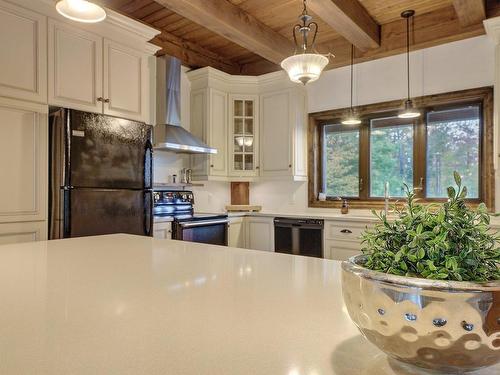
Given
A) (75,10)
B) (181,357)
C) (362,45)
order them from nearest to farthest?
(181,357)
(75,10)
(362,45)

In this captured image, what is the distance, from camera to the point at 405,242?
444 millimetres

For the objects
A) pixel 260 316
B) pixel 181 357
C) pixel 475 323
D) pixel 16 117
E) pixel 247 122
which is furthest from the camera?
pixel 247 122

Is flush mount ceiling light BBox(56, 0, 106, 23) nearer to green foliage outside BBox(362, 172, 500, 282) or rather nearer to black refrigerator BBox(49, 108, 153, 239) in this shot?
black refrigerator BBox(49, 108, 153, 239)

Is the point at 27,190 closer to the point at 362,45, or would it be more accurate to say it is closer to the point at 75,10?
the point at 75,10

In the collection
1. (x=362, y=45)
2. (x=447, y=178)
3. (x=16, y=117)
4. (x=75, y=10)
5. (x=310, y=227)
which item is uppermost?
(x=362, y=45)

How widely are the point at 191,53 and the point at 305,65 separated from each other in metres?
2.26

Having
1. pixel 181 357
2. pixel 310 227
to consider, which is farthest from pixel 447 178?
pixel 181 357

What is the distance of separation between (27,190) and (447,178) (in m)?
3.67

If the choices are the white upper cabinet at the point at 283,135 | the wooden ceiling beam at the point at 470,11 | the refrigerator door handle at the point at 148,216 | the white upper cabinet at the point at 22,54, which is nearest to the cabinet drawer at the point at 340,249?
the white upper cabinet at the point at 283,135

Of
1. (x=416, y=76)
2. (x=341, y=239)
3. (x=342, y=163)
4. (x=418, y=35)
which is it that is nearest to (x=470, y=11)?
(x=418, y=35)

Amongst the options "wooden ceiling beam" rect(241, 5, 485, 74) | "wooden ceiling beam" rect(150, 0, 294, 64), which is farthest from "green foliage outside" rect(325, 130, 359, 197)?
"wooden ceiling beam" rect(150, 0, 294, 64)

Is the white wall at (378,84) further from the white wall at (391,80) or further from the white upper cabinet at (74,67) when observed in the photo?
the white upper cabinet at (74,67)

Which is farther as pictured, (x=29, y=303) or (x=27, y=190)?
(x=27, y=190)

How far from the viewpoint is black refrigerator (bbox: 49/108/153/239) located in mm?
2521
